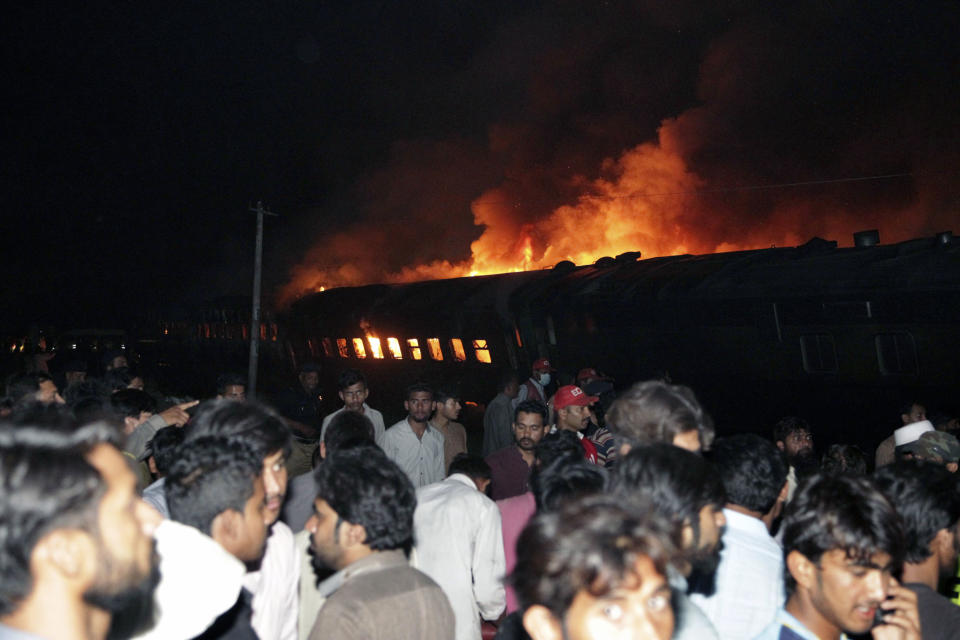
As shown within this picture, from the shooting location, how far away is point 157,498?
3.49 metres

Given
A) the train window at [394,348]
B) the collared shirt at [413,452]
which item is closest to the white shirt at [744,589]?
the collared shirt at [413,452]

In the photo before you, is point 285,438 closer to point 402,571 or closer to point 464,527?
point 402,571

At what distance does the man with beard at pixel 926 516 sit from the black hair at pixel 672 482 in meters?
0.80

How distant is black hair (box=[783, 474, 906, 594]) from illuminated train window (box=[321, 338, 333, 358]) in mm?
18187

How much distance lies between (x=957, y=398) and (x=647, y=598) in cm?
877

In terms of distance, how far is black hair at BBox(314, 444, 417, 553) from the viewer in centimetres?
271

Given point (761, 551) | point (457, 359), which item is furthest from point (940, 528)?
point (457, 359)

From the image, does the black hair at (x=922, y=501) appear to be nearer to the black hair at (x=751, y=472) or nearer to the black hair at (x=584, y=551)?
the black hair at (x=751, y=472)

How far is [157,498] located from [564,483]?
2.07 m

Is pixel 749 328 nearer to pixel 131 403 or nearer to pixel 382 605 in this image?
pixel 131 403

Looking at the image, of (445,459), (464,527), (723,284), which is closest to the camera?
(464,527)

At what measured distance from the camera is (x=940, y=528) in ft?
9.33

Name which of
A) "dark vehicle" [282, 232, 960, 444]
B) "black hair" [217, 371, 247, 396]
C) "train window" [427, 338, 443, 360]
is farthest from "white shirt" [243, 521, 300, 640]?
"train window" [427, 338, 443, 360]

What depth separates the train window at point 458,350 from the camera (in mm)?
15422
